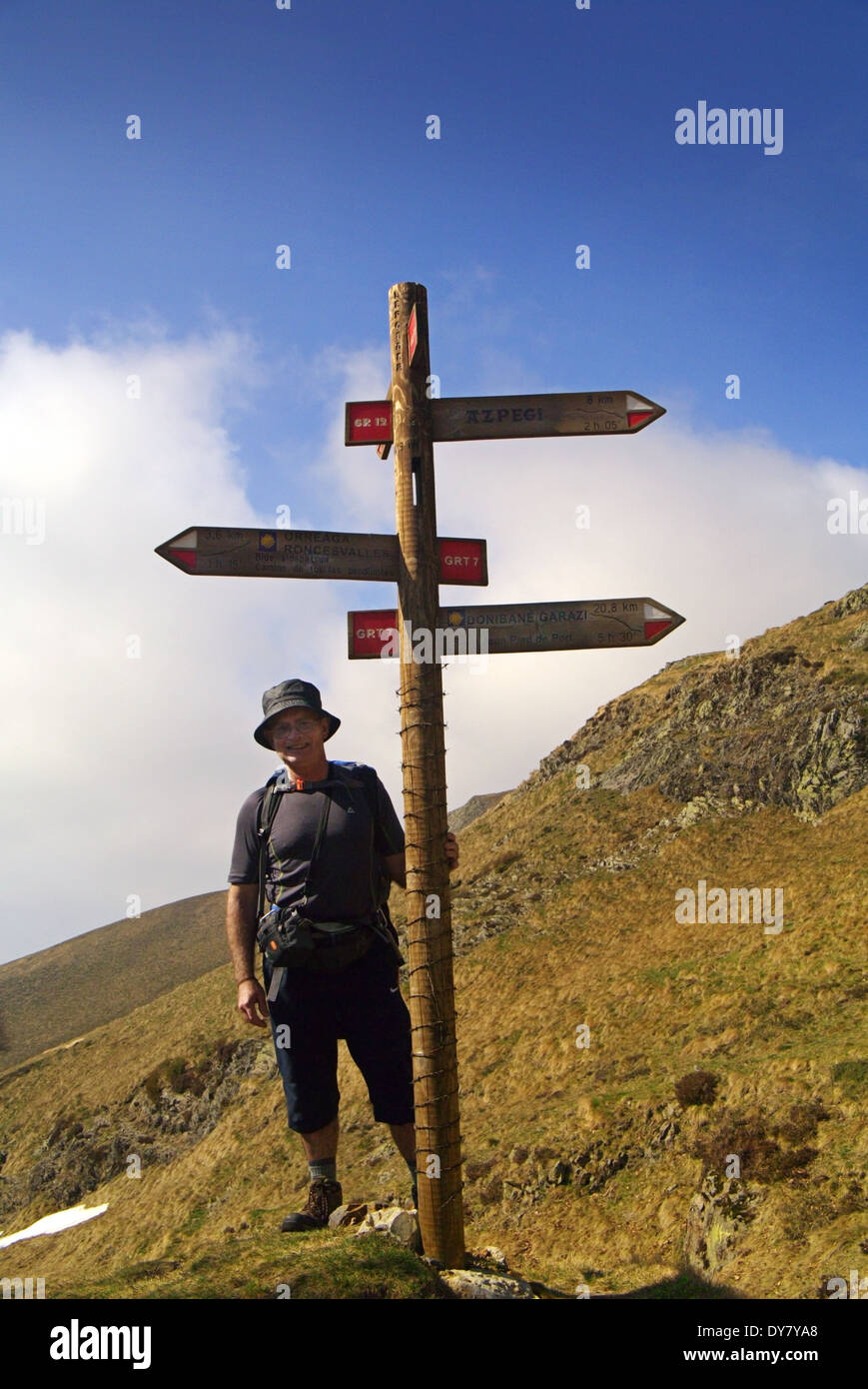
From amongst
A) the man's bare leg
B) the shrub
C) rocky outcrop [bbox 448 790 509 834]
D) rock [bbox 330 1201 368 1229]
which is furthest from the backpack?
rocky outcrop [bbox 448 790 509 834]

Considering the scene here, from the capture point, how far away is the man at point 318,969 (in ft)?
Answer: 20.7

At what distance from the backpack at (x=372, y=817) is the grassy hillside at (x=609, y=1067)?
2.20 metres

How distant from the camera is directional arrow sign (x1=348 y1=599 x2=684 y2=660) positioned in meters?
6.41

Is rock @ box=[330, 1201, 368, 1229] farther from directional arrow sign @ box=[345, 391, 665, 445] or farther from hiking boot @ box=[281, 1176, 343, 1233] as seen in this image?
directional arrow sign @ box=[345, 391, 665, 445]

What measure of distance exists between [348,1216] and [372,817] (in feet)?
9.45

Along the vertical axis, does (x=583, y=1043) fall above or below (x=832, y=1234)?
below

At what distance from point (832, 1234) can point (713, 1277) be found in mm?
1532

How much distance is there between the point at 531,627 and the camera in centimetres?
659

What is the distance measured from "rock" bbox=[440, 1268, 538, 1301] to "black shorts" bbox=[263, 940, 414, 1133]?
0.97 m

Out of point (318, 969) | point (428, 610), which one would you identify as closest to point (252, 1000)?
point (318, 969)

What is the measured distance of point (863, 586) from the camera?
53.5 metres

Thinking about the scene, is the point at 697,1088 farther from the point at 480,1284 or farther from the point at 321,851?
the point at 321,851
